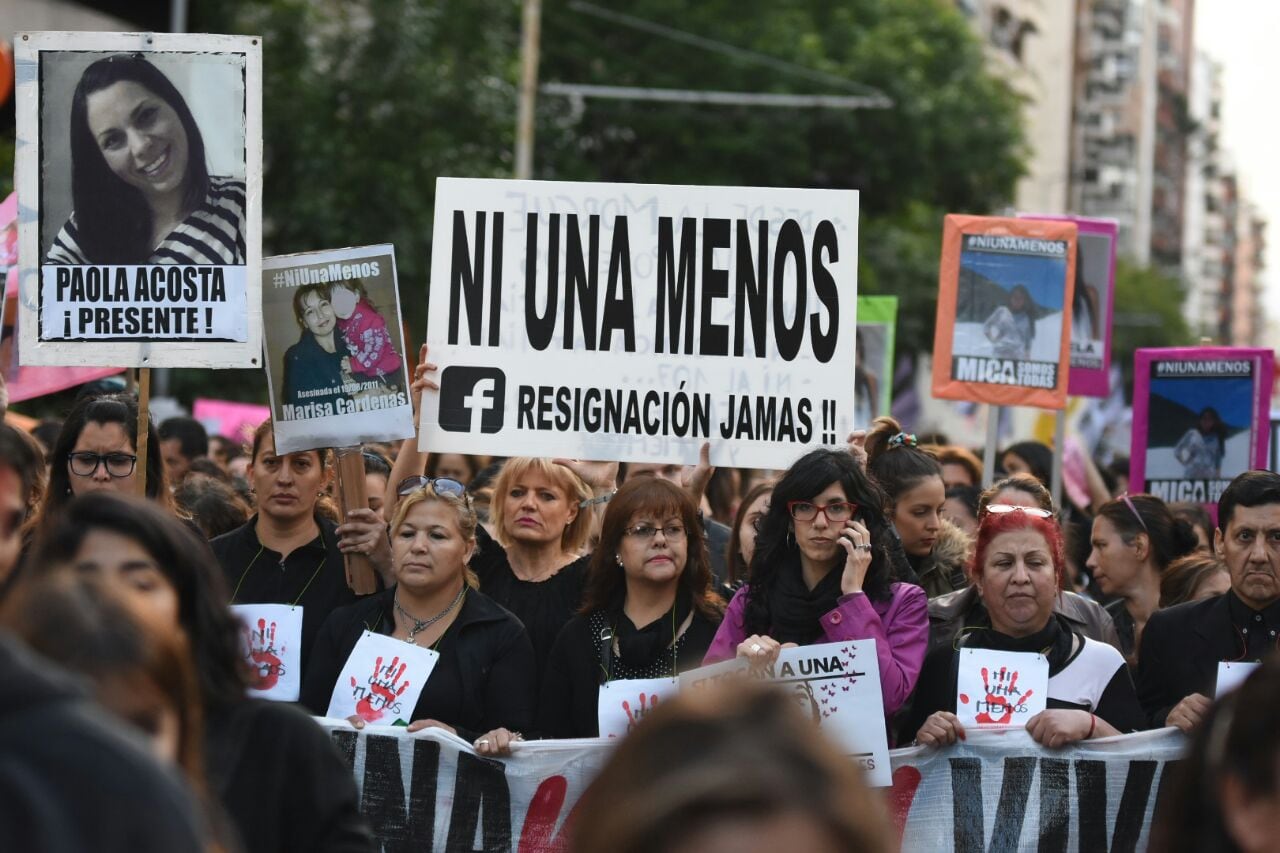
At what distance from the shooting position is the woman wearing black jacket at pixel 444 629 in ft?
17.3

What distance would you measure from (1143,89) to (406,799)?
112m

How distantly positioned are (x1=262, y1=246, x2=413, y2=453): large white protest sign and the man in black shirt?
7.81 ft

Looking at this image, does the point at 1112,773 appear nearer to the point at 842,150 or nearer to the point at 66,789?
the point at 66,789

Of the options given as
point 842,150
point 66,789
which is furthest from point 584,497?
point 842,150

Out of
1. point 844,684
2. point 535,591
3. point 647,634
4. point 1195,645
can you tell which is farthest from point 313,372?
point 1195,645

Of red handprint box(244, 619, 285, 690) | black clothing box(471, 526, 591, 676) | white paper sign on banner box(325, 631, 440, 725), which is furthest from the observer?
black clothing box(471, 526, 591, 676)

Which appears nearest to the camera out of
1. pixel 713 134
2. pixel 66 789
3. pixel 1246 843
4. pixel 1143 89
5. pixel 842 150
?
pixel 66 789

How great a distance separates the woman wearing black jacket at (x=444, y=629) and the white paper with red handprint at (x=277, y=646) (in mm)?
67

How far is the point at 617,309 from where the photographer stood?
648cm

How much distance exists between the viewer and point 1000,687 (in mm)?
5199

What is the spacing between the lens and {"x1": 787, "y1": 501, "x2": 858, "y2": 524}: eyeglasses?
5304 mm

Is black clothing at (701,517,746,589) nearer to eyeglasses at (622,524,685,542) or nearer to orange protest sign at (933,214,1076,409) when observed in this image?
orange protest sign at (933,214,1076,409)

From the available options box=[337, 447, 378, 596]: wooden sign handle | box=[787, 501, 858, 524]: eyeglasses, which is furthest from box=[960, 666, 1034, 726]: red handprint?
box=[337, 447, 378, 596]: wooden sign handle

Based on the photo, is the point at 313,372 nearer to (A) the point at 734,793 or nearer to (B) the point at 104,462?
(B) the point at 104,462
